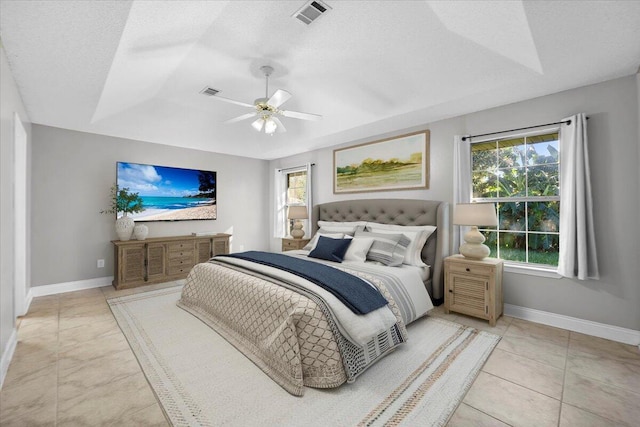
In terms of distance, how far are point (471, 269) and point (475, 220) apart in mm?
515

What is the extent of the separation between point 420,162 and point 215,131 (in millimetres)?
3303

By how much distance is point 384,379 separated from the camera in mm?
1950

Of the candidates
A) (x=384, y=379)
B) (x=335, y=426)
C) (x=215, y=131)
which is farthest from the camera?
(x=215, y=131)

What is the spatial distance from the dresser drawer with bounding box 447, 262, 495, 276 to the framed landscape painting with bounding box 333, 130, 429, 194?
1.21 m

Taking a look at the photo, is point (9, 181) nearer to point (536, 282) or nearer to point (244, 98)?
point (244, 98)

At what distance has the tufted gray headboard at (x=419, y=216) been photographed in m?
3.39

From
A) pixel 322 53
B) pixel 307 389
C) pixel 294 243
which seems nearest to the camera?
pixel 307 389

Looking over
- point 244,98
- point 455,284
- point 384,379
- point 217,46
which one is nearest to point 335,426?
point 384,379

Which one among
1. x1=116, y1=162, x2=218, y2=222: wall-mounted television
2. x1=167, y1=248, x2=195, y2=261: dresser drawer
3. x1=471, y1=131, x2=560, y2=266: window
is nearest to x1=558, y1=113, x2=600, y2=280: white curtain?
x1=471, y1=131, x2=560, y2=266: window

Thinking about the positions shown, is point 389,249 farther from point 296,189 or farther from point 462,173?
point 296,189

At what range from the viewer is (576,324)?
108 inches

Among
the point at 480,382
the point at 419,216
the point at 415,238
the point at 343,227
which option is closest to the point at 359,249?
the point at 415,238

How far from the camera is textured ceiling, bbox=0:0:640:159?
1.97 metres

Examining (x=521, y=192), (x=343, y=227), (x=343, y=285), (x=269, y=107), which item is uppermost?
(x=269, y=107)
